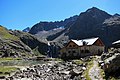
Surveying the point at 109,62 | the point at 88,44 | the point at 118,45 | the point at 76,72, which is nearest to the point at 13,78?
the point at 76,72

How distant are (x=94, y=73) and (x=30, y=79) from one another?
1369cm

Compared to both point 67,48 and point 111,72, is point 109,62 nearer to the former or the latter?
point 111,72

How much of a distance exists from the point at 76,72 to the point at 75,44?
7015 centimetres

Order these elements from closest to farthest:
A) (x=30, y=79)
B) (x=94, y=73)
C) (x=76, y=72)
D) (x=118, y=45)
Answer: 1. (x=94, y=73)
2. (x=76, y=72)
3. (x=30, y=79)
4. (x=118, y=45)

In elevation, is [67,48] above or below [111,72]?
above

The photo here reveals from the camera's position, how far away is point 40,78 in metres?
49.0

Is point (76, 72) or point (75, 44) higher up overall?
point (75, 44)

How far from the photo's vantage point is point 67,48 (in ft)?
389

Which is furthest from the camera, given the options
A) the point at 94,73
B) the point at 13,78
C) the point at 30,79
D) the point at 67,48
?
the point at 67,48

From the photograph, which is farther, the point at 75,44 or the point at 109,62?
the point at 75,44

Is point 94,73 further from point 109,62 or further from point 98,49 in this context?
point 98,49

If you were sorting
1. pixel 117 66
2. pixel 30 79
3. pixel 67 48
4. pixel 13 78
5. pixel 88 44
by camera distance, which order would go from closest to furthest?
pixel 117 66, pixel 30 79, pixel 13 78, pixel 88 44, pixel 67 48

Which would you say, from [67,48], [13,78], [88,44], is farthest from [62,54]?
[13,78]

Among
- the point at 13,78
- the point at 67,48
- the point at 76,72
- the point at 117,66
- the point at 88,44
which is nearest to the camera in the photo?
the point at 117,66
